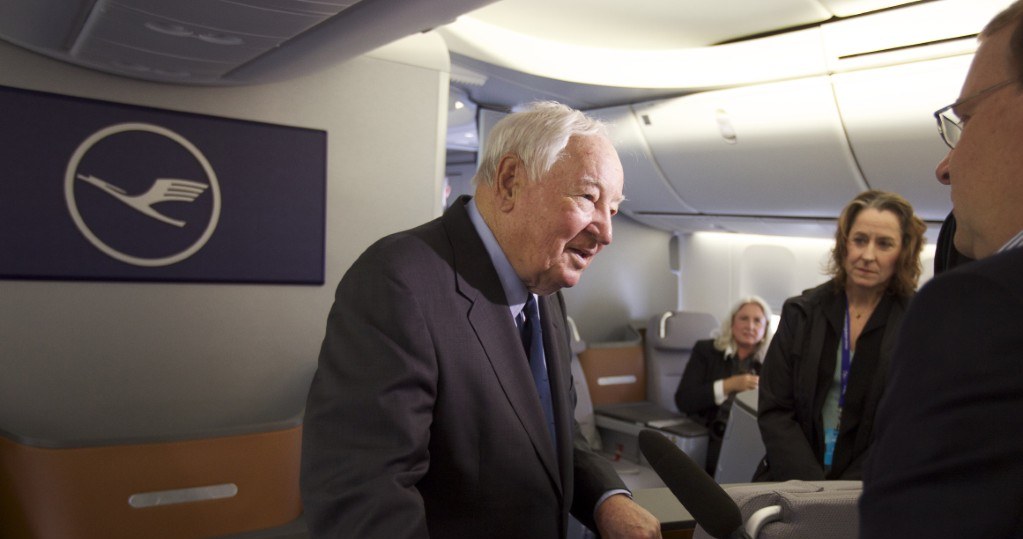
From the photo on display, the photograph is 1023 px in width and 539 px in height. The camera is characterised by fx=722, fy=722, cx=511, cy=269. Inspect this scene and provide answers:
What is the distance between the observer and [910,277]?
2.52 metres

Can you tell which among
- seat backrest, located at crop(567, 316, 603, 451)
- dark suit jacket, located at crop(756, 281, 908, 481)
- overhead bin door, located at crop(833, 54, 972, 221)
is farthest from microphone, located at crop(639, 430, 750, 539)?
seat backrest, located at crop(567, 316, 603, 451)

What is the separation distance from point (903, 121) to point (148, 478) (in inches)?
143

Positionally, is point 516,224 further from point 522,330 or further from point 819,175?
point 819,175

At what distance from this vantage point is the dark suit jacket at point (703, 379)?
17.3 feet

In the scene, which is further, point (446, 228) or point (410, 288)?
point (446, 228)

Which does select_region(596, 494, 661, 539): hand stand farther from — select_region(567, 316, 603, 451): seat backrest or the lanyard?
select_region(567, 316, 603, 451): seat backrest

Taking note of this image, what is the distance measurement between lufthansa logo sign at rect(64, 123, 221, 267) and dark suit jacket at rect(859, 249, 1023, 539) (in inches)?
108

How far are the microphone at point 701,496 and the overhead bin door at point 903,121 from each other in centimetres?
291

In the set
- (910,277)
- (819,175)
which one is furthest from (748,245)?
(910,277)

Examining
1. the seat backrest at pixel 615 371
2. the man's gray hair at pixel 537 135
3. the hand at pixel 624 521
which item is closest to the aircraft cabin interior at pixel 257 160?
the man's gray hair at pixel 537 135

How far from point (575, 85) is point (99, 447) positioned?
3.10 meters

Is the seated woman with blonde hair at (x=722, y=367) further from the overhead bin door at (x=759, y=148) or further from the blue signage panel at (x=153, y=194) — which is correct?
the blue signage panel at (x=153, y=194)

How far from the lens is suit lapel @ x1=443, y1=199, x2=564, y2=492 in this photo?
1.46m

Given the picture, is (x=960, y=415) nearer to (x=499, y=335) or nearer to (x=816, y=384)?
(x=499, y=335)
